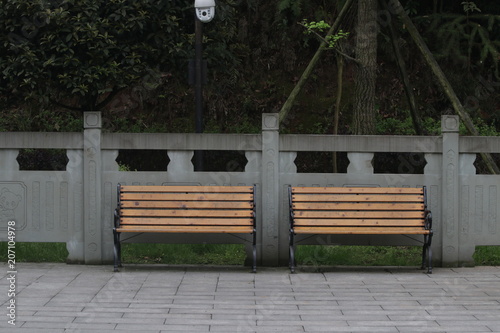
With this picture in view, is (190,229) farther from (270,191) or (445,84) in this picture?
(445,84)

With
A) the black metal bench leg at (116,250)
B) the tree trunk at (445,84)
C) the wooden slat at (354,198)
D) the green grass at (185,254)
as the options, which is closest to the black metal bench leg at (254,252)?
the wooden slat at (354,198)

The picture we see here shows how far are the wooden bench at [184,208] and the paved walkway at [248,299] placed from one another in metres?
0.52

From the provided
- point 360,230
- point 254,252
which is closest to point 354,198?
point 360,230

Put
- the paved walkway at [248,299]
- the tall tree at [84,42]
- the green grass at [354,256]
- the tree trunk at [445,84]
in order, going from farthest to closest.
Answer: the tall tree at [84,42] → the tree trunk at [445,84] → the green grass at [354,256] → the paved walkway at [248,299]

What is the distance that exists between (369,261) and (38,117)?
37.0ft

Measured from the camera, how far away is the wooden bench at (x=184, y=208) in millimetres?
8312

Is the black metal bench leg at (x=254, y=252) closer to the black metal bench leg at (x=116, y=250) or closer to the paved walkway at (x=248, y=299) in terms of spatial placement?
the paved walkway at (x=248, y=299)

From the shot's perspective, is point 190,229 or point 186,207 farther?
point 186,207

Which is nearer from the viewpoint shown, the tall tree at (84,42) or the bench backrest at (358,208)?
the bench backrest at (358,208)

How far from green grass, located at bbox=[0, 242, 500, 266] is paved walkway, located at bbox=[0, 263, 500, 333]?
61cm

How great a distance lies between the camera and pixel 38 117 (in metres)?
18.6

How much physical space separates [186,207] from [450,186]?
2950 millimetres

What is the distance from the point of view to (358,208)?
8.39 m

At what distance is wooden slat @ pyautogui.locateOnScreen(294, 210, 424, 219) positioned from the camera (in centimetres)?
836
